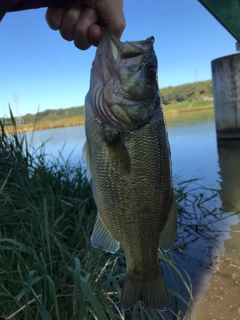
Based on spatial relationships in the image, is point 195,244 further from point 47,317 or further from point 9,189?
point 47,317

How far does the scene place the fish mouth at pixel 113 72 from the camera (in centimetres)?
130

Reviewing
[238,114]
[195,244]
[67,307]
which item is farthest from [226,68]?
[67,307]

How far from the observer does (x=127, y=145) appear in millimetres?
1341

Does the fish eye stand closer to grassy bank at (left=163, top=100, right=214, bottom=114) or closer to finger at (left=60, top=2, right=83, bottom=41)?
finger at (left=60, top=2, right=83, bottom=41)

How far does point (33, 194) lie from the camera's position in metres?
3.28

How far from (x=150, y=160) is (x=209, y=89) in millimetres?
29681

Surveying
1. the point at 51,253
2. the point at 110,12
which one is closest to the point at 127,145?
the point at 110,12

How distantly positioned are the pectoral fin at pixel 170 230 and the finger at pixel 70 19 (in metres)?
0.82

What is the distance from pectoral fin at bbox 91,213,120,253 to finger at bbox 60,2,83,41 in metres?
0.78

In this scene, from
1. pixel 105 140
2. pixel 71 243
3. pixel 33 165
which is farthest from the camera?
pixel 33 165

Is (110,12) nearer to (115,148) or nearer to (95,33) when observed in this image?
(95,33)

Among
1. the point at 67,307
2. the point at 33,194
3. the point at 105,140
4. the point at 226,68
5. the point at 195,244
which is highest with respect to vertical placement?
the point at 226,68

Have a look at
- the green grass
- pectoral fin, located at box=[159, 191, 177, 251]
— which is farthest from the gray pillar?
pectoral fin, located at box=[159, 191, 177, 251]

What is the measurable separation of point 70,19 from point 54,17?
9 centimetres
